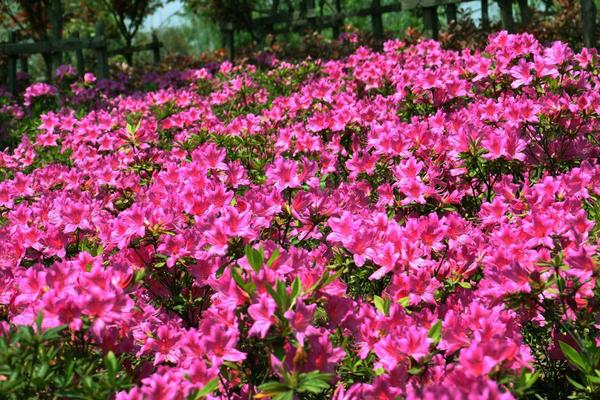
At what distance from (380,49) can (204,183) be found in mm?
9387

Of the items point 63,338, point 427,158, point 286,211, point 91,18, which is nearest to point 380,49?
point 427,158

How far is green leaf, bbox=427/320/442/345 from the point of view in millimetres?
1685

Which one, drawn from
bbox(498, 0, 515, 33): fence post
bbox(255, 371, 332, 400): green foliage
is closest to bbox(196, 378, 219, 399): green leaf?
bbox(255, 371, 332, 400): green foliage

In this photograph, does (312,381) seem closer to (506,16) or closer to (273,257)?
(273,257)

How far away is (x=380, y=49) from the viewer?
1145 centimetres

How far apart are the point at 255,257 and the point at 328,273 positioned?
0.70 feet

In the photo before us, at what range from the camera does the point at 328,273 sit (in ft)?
5.81

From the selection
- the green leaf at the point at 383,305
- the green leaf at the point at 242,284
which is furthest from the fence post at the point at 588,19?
the green leaf at the point at 242,284

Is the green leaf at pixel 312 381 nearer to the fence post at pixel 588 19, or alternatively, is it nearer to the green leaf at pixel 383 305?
the green leaf at pixel 383 305

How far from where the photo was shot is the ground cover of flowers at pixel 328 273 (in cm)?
160

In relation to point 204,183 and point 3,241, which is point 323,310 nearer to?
point 204,183

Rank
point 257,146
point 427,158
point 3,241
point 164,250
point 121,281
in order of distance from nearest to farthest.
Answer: point 121,281
point 164,250
point 3,241
point 427,158
point 257,146

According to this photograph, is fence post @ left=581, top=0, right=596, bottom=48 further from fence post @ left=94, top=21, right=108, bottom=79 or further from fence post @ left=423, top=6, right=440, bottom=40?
fence post @ left=94, top=21, right=108, bottom=79

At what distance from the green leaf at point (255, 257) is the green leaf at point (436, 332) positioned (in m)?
0.51
